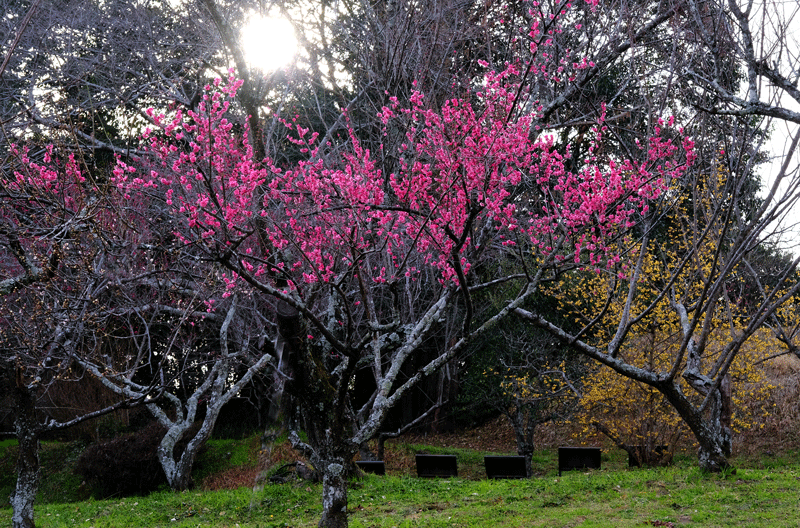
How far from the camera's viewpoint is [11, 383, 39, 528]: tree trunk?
7047mm

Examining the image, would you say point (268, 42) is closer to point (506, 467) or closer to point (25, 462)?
point (25, 462)

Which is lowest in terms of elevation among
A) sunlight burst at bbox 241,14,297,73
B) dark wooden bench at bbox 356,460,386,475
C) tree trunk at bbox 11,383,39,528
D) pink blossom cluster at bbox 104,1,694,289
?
dark wooden bench at bbox 356,460,386,475

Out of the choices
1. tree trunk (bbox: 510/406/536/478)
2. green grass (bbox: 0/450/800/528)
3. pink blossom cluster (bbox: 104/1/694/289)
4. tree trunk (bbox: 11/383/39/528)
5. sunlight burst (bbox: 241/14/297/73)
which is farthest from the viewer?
tree trunk (bbox: 510/406/536/478)

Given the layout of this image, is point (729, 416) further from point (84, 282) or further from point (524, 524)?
point (84, 282)

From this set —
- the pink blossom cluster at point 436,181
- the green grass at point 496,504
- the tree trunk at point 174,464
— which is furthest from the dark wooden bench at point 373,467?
the pink blossom cluster at point 436,181

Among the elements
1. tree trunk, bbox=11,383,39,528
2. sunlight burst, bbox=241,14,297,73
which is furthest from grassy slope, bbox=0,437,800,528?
sunlight burst, bbox=241,14,297,73

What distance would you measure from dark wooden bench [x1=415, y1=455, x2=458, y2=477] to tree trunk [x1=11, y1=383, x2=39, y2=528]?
5579 millimetres

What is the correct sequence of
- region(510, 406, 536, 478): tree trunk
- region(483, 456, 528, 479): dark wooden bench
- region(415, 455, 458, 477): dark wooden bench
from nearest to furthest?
region(483, 456, 528, 479): dark wooden bench, region(415, 455, 458, 477): dark wooden bench, region(510, 406, 536, 478): tree trunk

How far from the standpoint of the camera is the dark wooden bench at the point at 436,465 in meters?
9.84

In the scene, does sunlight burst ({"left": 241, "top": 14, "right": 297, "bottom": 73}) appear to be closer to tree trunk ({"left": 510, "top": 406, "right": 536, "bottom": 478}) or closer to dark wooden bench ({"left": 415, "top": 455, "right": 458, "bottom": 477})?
dark wooden bench ({"left": 415, "top": 455, "right": 458, "bottom": 477})

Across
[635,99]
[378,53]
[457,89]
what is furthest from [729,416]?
[378,53]

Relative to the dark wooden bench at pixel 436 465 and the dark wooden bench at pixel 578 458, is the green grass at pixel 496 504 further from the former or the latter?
the dark wooden bench at pixel 578 458

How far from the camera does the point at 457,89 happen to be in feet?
21.1

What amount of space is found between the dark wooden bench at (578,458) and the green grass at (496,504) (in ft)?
5.10
